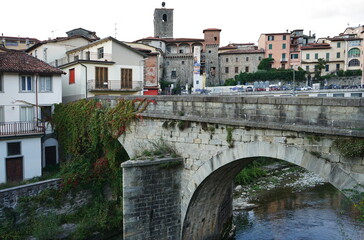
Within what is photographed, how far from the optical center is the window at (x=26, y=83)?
19013mm

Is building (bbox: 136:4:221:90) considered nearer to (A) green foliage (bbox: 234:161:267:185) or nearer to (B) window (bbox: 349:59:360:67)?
A: (B) window (bbox: 349:59:360:67)

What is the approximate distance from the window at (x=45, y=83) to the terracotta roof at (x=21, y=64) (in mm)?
580

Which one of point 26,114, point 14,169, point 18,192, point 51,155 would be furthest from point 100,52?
point 18,192

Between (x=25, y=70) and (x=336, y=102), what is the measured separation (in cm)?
1701

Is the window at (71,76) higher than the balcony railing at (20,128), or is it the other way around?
the window at (71,76)

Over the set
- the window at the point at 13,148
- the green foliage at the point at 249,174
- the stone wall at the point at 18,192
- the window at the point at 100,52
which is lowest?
the green foliage at the point at 249,174

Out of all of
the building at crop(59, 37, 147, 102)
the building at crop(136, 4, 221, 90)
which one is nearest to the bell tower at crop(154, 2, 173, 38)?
the building at crop(136, 4, 221, 90)

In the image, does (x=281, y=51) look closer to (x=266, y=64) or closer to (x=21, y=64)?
(x=266, y=64)

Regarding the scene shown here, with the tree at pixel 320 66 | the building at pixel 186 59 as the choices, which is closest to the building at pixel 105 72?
the building at pixel 186 59

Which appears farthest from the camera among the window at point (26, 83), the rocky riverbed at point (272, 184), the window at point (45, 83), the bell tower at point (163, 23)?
the bell tower at point (163, 23)

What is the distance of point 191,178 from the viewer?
10641 millimetres

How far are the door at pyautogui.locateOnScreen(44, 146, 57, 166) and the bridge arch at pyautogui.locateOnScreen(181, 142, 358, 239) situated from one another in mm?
11209

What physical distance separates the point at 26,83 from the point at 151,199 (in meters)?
12.5

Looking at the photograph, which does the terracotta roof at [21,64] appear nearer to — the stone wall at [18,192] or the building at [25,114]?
the building at [25,114]
